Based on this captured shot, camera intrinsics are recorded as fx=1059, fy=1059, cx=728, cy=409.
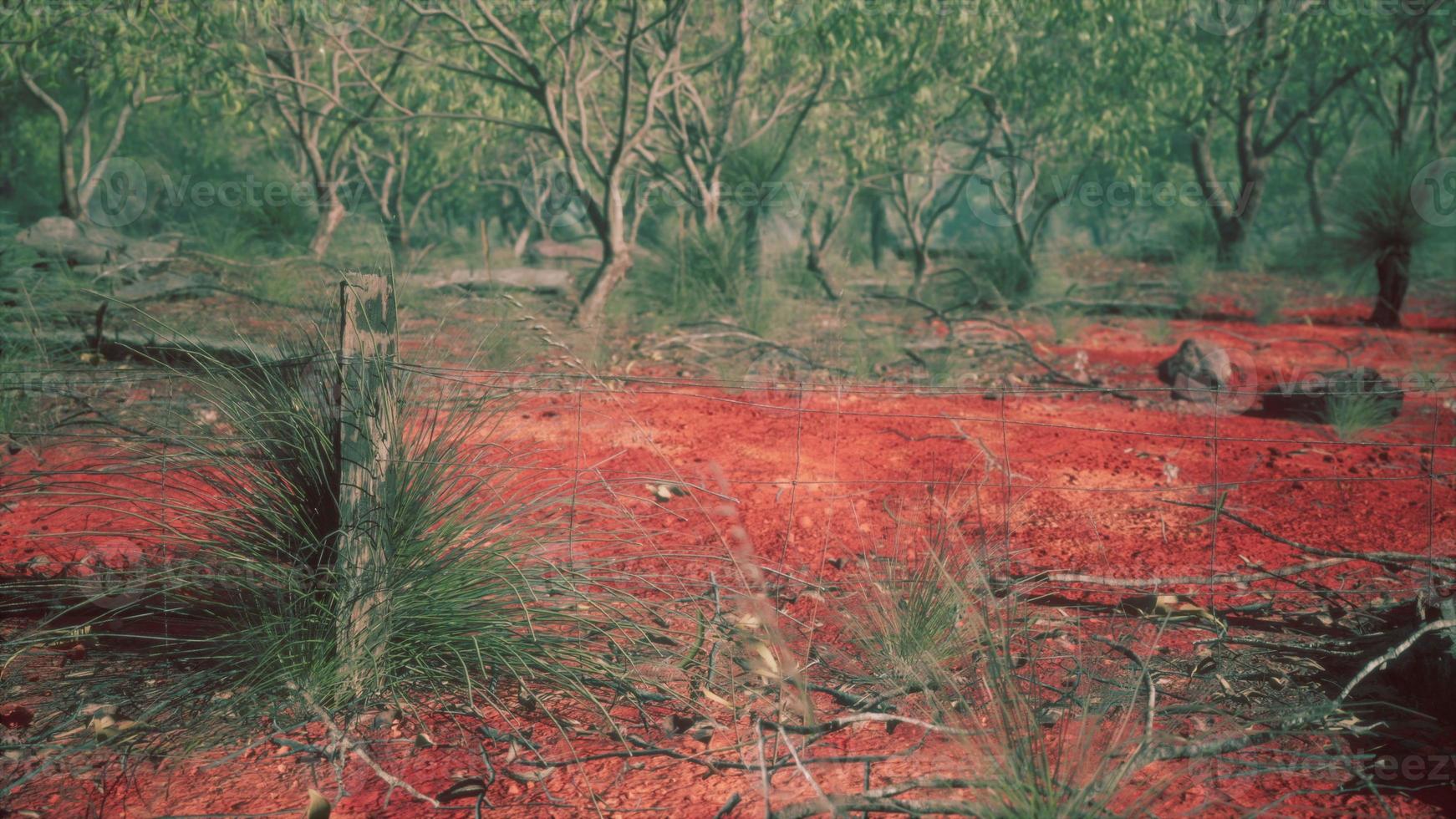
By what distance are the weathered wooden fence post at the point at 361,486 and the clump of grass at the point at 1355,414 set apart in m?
5.34

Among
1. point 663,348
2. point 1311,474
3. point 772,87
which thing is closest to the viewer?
point 1311,474

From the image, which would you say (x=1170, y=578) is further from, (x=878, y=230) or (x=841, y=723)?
(x=878, y=230)

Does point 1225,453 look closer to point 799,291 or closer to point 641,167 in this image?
point 799,291

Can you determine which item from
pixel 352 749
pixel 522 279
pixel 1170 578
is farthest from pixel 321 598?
pixel 522 279

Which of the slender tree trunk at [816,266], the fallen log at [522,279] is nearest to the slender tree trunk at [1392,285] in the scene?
the slender tree trunk at [816,266]

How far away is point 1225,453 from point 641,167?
26.0ft

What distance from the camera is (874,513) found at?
4602 millimetres

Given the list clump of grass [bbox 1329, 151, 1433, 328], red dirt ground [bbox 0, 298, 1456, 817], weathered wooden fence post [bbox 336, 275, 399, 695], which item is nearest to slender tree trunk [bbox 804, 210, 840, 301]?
red dirt ground [bbox 0, 298, 1456, 817]

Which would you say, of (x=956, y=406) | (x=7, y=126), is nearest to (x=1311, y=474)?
(x=956, y=406)

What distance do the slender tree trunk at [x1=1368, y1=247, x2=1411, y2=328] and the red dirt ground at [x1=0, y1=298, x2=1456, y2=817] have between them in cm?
319

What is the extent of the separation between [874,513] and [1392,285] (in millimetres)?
8821

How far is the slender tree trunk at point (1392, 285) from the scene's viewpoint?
34.5 ft

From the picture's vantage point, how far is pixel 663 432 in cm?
605

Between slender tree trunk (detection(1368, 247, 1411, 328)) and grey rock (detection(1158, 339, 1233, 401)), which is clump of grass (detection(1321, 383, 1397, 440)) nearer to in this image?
grey rock (detection(1158, 339, 1233, 401))
